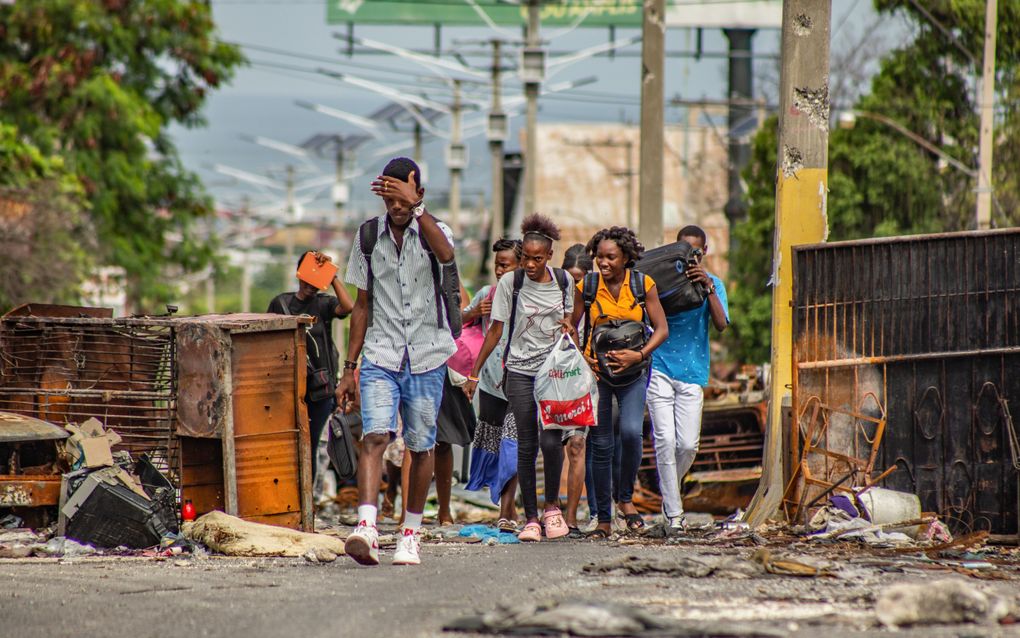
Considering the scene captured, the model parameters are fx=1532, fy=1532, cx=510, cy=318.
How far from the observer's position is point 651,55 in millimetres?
16016

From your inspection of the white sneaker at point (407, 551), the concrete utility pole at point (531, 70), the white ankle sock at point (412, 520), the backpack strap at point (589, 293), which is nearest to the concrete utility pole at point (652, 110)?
the backpack strap at point (589, 293)

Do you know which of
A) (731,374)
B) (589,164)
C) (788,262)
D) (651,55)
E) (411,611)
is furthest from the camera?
(589,164)

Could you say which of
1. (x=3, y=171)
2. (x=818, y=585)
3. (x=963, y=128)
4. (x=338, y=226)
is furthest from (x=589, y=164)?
(x=818, y=585)

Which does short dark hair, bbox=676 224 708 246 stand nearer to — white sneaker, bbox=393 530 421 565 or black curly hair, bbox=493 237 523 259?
black curly hair, bbox=493 237 523 259

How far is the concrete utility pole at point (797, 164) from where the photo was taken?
10.4m

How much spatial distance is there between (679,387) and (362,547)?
3.22m

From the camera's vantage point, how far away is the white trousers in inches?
397

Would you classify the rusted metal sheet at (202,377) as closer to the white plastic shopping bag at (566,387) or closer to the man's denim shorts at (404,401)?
the man's denim shorts at (404,401)

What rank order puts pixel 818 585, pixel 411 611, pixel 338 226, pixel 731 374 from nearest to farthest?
pixel 411 611
pixel 818 585
pixel 731 374
pixel 338 226

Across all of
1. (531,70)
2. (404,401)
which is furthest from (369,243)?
(531,70)

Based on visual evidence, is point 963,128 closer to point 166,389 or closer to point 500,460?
point 500,460

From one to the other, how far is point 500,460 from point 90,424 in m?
2.96

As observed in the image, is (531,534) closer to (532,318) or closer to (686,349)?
(532,318)

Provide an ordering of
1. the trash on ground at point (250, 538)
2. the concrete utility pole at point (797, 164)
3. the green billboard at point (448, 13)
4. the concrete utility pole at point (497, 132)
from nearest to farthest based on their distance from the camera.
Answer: the trash on ground at point (250, 538) < the concrete utility pole at point (797, 164) < the concrete utility pole at point (497, 132) < the green billboard at point (448, 13)
